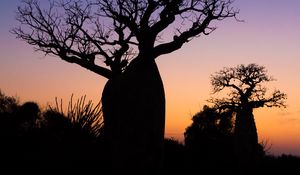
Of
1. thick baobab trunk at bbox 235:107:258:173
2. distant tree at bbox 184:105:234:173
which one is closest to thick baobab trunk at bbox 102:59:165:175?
distant tree at bbox 184:105:234:173

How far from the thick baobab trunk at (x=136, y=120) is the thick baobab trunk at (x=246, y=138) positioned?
13266mm

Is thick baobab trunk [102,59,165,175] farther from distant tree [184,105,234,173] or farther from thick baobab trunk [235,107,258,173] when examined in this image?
thick baobab trunk [235,107,258,173]

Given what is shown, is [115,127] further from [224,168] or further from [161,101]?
[224,168]

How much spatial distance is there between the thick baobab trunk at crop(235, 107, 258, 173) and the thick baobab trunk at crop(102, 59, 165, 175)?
13266 millimetres

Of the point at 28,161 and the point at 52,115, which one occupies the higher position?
the point at 52,115

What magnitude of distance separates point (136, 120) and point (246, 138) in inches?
586

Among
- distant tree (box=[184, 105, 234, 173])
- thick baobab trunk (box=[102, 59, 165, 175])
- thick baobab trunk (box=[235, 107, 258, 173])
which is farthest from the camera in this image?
thick baobab trunk (box=[235, 107, 258, 173])

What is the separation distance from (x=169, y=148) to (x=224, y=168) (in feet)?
10.1

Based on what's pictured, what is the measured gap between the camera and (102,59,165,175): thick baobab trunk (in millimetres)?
7906

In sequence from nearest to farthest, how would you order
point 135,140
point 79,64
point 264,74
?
point 135,140 < point 79,64 < point 264,74

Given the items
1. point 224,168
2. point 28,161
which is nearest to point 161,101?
point 28,161

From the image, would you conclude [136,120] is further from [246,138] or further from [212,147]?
[246,138]

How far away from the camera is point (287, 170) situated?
21.6 meters

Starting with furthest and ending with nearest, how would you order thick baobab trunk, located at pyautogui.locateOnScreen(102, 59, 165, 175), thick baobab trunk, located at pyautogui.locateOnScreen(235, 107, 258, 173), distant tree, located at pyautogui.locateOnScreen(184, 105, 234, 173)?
thick baobab trunk, located at pyautogui.locateOnScreen(235, 107, 258, 173)
distant tree, located at pyautogui.locateOnScreen(184, 105, 234, 173)
thick baobab trunk, located at pyautogui.locateOnScreen(102, 59, 165, 175)
